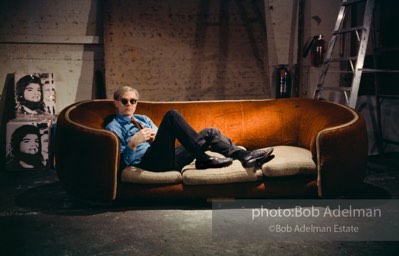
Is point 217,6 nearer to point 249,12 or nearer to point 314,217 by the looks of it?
point 249,12

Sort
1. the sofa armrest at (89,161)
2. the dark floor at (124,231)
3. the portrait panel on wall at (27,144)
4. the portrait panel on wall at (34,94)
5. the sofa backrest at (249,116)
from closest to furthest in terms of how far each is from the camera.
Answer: the dark floor at (124,231)
the sofa armrest at (89,161)
the sofa backrest at (249,116)
the portrait panel on wall at (27,144)
the portrait panel on wall at (34,94)

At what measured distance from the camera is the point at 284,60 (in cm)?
A: 529

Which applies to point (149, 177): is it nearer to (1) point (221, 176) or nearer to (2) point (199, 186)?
(2) point (199, 186)

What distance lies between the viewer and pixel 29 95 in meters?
4.63

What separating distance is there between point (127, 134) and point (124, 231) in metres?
0.90

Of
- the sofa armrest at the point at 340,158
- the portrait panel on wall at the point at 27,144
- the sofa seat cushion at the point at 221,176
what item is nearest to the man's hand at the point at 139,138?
the sofa seat cushion at the point at 221,176

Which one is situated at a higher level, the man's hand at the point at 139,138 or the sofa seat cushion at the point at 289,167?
the man's hand at the point at 139,138

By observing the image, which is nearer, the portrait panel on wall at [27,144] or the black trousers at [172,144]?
the black trousers at [172,144]

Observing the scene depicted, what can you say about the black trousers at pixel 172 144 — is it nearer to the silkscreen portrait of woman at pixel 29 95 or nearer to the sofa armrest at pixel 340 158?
the sofa armrest at pixel 340 158

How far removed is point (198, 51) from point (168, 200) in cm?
231

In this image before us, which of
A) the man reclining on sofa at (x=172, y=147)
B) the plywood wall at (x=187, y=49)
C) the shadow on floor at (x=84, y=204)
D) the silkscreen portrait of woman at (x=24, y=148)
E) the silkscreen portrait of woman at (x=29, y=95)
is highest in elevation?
the plywood wall at (x=187, y=49)

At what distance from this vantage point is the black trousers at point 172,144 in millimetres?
3070

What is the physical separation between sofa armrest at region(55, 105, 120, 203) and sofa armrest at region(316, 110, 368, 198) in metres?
1.54

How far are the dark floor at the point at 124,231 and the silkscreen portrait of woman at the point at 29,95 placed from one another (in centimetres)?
130
